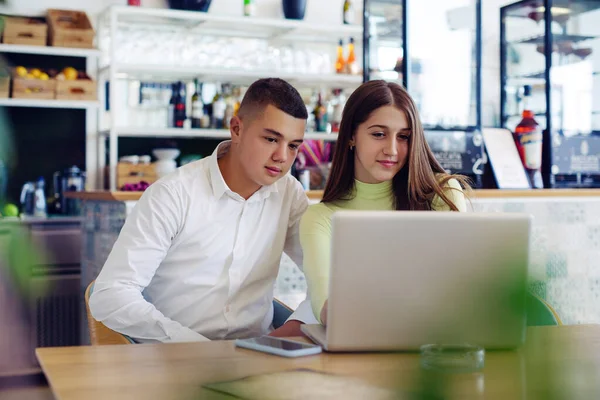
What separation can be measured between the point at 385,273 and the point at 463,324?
71 cm

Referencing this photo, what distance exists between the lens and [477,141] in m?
4.62

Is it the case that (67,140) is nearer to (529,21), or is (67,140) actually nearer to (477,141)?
(477,141)

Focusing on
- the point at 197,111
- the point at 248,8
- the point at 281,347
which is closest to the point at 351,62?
the point at 248,8

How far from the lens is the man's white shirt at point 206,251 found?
6.20 ft

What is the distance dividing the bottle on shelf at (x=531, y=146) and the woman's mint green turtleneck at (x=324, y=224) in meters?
2.65

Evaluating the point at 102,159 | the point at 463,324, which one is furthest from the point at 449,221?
the point at 102,159

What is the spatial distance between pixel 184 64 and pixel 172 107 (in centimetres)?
29

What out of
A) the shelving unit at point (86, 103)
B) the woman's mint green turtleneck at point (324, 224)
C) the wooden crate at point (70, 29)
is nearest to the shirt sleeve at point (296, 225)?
the woman's mint green turtleneck at point (324, 224)

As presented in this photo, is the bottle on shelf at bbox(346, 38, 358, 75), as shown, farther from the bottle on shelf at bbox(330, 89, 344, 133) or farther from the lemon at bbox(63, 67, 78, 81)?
the lemon at bbox(63, 67, 78, 81)

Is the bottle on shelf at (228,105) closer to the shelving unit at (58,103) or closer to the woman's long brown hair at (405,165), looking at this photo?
the shelving unit at (58,103)

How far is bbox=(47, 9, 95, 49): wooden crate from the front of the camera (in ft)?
15.1

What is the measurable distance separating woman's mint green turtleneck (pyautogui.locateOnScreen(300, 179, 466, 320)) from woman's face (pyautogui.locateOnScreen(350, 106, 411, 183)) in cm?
5

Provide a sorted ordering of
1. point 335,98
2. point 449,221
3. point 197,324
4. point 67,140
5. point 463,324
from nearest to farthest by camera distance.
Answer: point 463,324 → point 449,221 → point 197,324 → point 67,140 → point 335,98

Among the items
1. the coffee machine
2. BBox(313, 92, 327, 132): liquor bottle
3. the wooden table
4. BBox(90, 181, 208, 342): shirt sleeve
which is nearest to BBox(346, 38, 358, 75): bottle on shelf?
BBox(313, 92, 327, 132): liquor bottle
